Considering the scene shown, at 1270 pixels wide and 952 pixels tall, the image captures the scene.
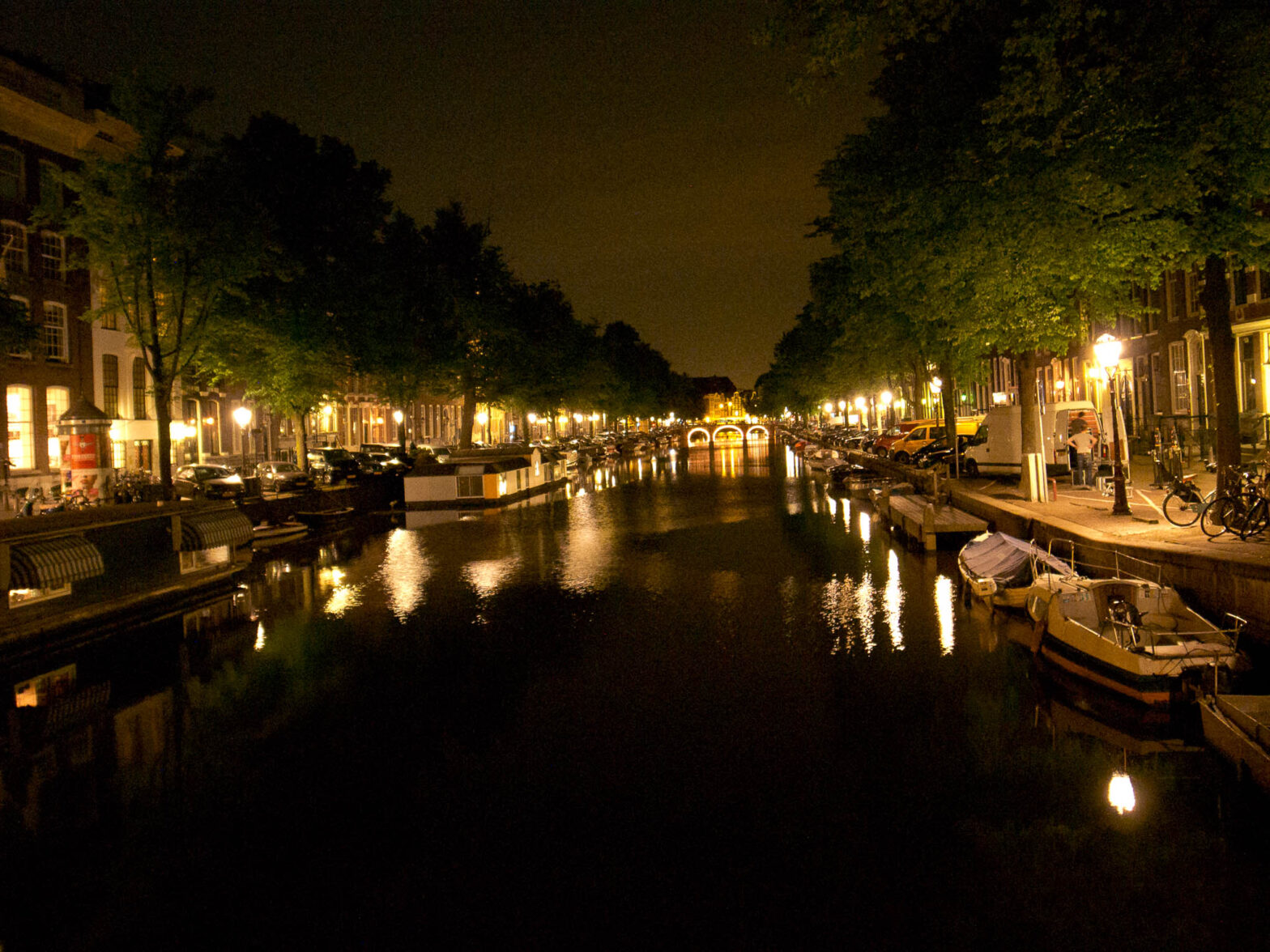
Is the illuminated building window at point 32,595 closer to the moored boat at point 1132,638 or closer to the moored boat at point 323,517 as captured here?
the moored boat at point 1132,638

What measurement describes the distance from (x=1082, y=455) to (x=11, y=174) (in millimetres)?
37466

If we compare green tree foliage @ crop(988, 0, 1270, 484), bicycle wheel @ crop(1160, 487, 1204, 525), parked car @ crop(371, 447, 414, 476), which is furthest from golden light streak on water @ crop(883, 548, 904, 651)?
parked car @ crop(371, 447, 414, 476)

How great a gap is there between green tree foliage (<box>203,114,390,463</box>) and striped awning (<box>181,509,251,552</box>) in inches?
486

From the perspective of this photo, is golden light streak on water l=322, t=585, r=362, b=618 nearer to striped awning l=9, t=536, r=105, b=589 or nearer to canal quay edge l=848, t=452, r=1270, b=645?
striped awning l=9, t=536, r=105, b=589

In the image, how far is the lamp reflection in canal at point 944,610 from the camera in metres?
13.5

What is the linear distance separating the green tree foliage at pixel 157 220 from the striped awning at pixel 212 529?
4.94m

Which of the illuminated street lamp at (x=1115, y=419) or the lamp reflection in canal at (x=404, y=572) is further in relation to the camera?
the illuminated street lamp at (x=1115, y=419)

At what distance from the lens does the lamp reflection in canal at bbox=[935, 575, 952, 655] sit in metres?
13.5

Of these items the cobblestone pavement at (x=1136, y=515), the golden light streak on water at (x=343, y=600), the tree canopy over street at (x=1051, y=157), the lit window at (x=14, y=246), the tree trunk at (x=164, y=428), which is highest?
the lit window at (x=14, y=246)

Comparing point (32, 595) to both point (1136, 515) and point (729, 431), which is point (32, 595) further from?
point (729, 431)

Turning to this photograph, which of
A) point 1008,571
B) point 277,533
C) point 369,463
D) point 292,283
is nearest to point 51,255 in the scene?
point 292,283

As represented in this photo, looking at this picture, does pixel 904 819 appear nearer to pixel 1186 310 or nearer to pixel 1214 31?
pixel 1214 31

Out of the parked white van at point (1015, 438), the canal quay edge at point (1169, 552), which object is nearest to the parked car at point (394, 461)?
the parked white van at point (1015, 438)

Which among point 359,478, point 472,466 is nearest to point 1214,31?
point 472,466
